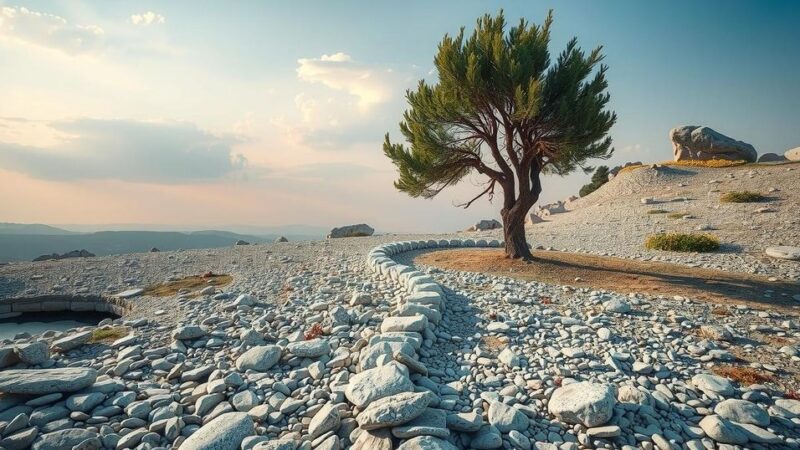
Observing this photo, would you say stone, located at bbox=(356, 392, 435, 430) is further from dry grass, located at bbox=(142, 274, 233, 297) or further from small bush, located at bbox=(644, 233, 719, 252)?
small bush, located at bbox=(644, 233, 719, 252)

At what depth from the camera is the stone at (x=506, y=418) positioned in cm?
394

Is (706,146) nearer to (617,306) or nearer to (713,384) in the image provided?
(617,306)

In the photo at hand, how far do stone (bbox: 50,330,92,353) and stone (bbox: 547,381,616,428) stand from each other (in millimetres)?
7655

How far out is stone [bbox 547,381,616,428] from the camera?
12.9 ft

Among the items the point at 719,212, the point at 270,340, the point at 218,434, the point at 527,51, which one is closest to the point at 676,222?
Result: the point at 719,212

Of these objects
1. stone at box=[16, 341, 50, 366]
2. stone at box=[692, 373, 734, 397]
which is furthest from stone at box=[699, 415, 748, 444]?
stone at box=[16, 341, 50, 366]

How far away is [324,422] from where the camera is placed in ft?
13.0

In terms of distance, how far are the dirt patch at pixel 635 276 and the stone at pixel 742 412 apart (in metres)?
4.70

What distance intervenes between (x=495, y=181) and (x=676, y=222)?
481 inches

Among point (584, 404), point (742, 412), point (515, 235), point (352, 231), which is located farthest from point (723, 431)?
point (352, 231)

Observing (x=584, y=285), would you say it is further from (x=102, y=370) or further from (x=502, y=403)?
(x=102, y=370)

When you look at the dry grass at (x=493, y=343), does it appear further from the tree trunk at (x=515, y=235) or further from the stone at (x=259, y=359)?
the tree trunk at (x=515, y=235)

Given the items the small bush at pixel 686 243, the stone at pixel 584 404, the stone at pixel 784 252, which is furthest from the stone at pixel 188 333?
the stone at pixel 784 252

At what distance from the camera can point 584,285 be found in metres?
9.35
